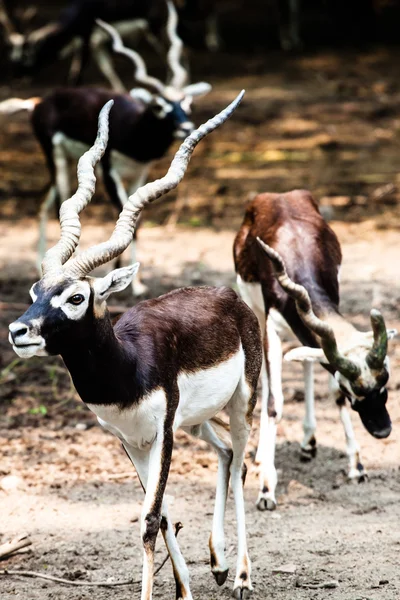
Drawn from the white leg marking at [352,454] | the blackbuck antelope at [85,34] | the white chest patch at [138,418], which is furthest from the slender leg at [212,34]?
the white chest patch at [138,418]

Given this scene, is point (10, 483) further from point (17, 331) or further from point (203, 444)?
point (17, 331)

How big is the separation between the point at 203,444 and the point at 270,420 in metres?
0.81

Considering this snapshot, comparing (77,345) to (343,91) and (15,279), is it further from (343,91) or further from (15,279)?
(343,91)

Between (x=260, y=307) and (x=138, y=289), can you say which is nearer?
(x=260, y=307)

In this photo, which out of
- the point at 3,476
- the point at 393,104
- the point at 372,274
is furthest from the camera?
the point at 393,104

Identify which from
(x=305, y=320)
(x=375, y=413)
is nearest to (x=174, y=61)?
(x=305, y=320)

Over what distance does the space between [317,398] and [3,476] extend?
2.49 metres

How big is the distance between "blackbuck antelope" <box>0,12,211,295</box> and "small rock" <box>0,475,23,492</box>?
3755mm

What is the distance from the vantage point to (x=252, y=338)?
5.30m

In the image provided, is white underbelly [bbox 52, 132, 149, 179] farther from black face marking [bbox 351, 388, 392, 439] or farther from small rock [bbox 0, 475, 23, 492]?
black face marking [bbox 351, 388, 392, 439]

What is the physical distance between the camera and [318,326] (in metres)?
5.58

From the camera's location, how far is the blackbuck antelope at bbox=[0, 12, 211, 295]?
10.2 m

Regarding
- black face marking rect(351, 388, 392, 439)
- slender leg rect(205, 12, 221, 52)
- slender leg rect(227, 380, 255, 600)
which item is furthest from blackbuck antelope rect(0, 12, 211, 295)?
slender leg rect(205, 12, 221, 52)

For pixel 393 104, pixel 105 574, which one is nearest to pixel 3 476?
pixel 105 574
